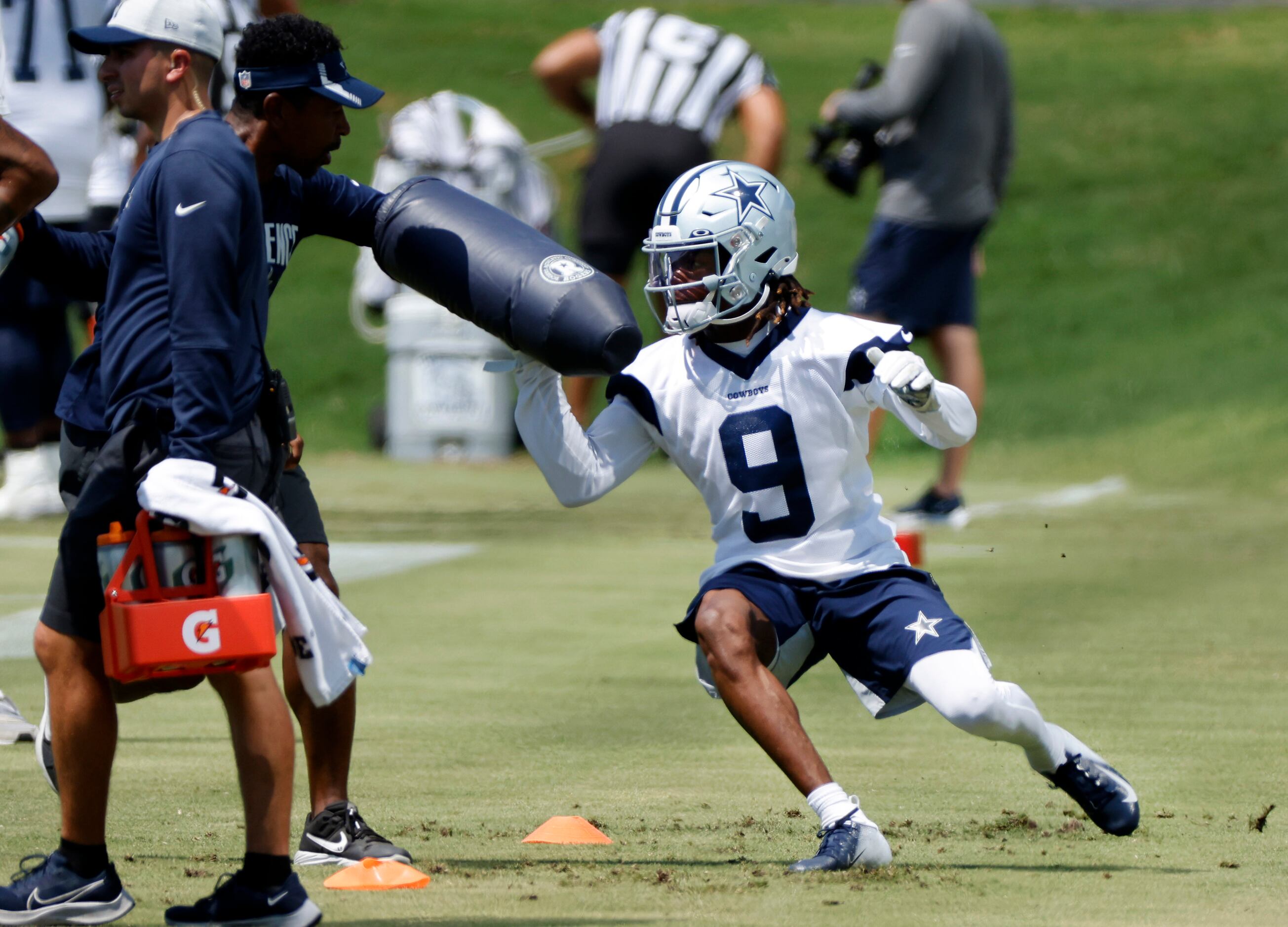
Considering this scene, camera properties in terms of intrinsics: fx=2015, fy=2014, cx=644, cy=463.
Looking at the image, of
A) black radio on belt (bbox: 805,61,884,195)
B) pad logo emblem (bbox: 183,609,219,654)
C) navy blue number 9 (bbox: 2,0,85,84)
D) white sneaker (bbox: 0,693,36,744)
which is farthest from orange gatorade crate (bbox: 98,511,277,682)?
black radio on belt (bbox: 805,61,884,195)

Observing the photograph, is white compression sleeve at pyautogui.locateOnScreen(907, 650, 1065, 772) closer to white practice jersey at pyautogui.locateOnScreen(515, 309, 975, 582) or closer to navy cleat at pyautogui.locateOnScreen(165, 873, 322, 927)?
white practice jersey at pyautogui.locateOnScreen(515, 309, 975, 582)

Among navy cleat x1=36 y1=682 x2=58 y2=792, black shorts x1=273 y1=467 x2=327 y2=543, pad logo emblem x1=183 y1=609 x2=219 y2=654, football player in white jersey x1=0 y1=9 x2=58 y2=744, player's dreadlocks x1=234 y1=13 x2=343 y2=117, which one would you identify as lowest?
navy cleat x1=36 y1=682 x2=58 y2=792

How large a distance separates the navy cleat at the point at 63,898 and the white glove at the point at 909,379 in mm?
1759

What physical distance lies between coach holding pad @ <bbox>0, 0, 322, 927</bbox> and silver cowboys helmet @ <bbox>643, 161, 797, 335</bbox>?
1.21 meters

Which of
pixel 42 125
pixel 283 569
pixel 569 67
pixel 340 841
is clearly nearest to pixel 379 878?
pixel 340 841

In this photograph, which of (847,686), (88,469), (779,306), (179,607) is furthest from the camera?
(847,686)

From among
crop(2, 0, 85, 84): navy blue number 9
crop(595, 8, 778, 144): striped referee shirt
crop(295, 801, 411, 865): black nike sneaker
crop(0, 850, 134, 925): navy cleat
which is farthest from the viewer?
crop(595, 8, 778, 144): striped referee shirt

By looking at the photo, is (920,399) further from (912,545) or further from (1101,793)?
(912,545)

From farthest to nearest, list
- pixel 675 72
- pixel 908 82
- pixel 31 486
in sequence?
pixel 675 72 < pixel 31 486 < pixel 908 82

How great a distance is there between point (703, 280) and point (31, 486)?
17.2 feet

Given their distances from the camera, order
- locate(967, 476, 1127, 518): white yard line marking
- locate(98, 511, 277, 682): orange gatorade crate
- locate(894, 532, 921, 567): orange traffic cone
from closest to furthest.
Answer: locate(98, 511, 277, 682): orange gatorade crate
locate(894, 532, 921, 567): orange traffic cone
locate(967, 476, 1127, 518): white yard line marking

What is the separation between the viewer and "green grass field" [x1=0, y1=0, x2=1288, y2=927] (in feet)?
12.2

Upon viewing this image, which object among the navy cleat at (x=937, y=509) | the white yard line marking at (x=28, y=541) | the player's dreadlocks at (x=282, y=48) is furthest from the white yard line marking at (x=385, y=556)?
the player's dreadlocks at (x=282, y=48)

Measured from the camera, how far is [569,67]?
9719 mm
